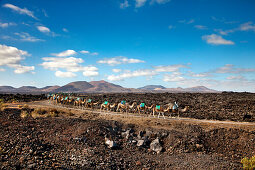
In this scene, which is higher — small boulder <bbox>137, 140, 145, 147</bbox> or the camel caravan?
the camel caravan

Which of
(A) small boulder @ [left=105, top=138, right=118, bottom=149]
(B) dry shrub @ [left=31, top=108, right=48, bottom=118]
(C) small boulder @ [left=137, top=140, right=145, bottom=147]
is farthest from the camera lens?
(B) dry shrub @ [left=31, top=108, right=48, bottom=118]

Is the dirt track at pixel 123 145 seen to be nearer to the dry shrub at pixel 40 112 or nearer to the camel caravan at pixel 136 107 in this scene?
the camel caravan at pixel 136 107

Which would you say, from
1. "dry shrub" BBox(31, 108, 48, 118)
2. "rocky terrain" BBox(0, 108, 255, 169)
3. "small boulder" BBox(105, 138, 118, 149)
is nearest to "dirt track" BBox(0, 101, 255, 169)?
"rocky terrain" BBox(0, 108, 255, 169)

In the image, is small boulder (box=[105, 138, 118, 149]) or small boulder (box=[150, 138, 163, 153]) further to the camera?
small boulder (box=[150, 138, 163, 153])

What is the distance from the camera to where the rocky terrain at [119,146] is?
393 inches

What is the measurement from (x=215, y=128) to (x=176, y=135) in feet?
13.8

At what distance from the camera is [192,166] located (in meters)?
11.2

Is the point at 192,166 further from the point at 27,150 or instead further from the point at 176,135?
the point at 27,150

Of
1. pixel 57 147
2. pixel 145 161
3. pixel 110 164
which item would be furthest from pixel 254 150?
pixel 57 147

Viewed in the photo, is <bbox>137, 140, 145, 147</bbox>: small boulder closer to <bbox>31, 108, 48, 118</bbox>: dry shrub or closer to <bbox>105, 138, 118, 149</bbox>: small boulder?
<bbox>105, 138, 118, 149</bbox>: small boulder

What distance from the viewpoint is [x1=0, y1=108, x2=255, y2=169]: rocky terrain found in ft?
32.8

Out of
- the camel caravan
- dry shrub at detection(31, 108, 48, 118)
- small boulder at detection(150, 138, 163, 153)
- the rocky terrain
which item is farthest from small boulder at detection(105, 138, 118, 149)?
dry shrub at detection(31, 108, 48, 118)

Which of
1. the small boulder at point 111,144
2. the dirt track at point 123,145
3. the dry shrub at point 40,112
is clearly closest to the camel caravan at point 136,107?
the dirt track at point 123,145

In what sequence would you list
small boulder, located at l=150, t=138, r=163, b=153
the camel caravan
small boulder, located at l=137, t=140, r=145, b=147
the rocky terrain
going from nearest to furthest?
the rocky terrain, small boulder, located at l=150, t=138, r=163, b=153, small boulder, located at l=137, t=140, r=145, b=147, the camel caravan
